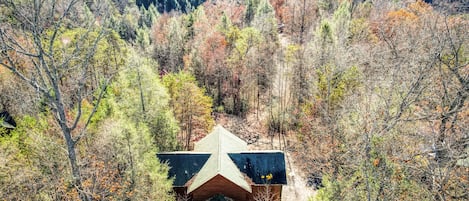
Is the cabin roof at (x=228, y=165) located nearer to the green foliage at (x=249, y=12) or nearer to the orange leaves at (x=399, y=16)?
the orange leaves at (x=399, y=16)

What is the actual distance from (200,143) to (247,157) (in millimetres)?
4543

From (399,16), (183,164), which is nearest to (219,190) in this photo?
(183,164)

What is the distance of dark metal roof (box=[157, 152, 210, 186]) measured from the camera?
19844 mm

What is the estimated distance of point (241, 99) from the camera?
3641cm

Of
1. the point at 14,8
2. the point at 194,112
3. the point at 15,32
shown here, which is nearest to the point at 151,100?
the point at 194,112

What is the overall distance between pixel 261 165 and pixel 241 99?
16834mm

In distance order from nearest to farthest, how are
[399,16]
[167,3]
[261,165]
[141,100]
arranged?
[141,100], [261,165], [399,16], [167,3]

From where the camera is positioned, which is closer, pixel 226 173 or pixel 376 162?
pixel 376 162

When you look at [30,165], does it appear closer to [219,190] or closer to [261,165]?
[219,190]

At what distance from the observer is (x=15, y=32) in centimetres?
996

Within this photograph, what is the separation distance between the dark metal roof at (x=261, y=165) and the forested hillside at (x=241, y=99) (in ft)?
8.81

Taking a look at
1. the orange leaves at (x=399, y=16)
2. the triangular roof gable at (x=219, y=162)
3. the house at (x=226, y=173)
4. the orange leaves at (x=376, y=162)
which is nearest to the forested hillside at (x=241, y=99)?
the orange leaves at (x=376, y=162)

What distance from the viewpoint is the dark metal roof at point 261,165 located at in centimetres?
1991

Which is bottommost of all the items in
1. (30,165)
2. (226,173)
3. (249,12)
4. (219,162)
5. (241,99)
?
(226,173)
